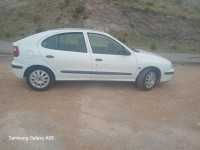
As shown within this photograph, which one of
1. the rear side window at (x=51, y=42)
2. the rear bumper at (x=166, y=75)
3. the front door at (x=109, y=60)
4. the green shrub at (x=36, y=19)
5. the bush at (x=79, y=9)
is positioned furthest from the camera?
the green shrub at (x=36, y=19)

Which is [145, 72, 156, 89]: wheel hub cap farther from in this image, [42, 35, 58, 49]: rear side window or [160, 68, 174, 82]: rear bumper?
[42, 35, 58, 49]: rear side window

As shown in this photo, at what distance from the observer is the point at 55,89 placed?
581 cm

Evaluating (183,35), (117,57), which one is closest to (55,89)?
(117,57)

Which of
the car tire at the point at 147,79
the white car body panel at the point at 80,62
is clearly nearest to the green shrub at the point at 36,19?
the white car body panel at the point at 80,62

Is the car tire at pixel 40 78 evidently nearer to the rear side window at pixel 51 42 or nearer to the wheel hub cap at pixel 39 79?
the wheel hub cap at pixel 39 79

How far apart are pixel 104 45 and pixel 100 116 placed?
2.16m

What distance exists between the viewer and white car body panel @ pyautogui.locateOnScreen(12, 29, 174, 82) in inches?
211

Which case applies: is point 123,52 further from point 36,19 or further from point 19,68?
point 36,19

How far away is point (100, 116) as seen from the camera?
14.9 ft

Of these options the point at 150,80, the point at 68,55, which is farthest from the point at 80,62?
the point at 150,80

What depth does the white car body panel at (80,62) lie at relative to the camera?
536 centimetres

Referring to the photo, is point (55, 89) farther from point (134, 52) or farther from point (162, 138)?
point (162, 138)

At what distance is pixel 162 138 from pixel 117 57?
2.50 meters

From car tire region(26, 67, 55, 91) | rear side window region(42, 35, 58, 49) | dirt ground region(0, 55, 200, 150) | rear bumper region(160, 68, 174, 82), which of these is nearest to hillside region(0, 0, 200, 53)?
rear bumper region(160, 68, 174, 82)
